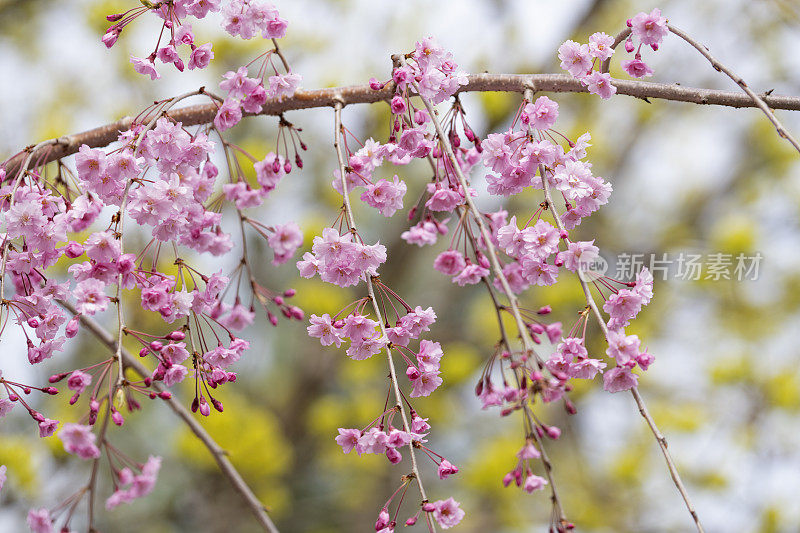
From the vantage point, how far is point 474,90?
1.05 metres

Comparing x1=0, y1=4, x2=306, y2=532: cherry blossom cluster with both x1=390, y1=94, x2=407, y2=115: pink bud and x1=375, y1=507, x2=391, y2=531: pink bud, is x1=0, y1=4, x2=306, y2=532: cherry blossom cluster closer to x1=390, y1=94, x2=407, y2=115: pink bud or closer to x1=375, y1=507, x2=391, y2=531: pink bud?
x1=390, y1=94, x2=407, y2=115: pink bud

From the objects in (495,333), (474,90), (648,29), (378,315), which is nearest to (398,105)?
(474,90)

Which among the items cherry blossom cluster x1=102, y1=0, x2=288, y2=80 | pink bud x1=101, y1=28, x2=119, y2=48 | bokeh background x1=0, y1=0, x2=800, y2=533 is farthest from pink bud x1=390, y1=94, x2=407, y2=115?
bokeh background x1=0, y1=0, x2=800, y2=533

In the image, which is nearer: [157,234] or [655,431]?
[655,431]

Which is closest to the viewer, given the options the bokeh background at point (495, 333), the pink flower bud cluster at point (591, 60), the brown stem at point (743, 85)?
the brown stem at point (743, 85)

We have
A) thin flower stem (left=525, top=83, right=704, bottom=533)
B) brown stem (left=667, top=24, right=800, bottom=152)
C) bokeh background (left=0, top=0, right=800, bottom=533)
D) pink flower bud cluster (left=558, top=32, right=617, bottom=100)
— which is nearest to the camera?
thin flower stem (left=525, top=83, right=704, bottom=533)

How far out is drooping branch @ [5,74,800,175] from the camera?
1.02 m

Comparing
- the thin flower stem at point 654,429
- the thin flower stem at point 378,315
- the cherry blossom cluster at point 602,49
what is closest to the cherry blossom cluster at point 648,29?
A: the cherry blossom cluster at point 602,49

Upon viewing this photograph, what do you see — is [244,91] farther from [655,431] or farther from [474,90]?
[655,431]

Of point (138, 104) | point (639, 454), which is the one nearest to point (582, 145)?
point (138, 104)

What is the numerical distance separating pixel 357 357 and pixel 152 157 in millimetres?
404

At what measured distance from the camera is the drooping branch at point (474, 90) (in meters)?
1.02

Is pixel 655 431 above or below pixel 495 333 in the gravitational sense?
below

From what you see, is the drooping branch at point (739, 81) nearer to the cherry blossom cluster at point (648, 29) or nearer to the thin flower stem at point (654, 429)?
the cherry blossom cluster at point (648, 29)
